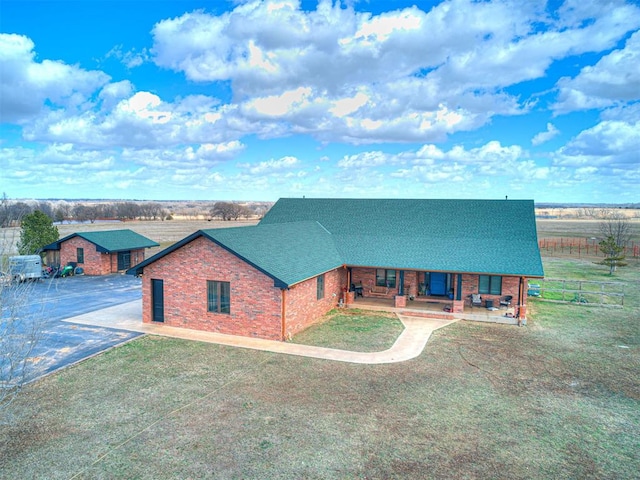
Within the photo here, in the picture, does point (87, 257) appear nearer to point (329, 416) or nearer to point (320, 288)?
point (320, 288)

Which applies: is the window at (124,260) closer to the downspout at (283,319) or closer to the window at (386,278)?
the window at (386,278)

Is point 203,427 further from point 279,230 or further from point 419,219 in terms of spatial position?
point 419,219

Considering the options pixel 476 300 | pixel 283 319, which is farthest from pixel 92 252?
pixel 476 300

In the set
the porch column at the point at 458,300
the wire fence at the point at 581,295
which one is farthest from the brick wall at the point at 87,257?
the wire fence at the point at 581,295

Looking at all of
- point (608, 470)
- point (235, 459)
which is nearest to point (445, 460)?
point (608, 470)

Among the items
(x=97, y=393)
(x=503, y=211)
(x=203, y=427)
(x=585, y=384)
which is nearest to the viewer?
(x=203, y=427)

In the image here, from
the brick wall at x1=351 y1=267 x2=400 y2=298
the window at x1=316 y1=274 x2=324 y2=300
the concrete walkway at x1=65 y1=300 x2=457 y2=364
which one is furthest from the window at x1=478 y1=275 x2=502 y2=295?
the window at x1=316 y1=274 x2=324 y2=300

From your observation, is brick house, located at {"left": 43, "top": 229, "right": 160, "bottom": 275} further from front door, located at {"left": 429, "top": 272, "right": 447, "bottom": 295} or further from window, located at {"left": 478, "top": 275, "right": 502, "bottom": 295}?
window, located at {"left": 478, "top": 275, "right": 502, "bottom": 295}

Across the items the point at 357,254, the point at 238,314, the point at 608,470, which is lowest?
the point at 608,470
